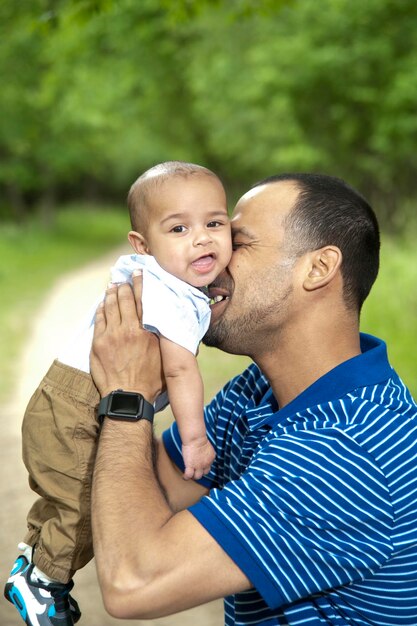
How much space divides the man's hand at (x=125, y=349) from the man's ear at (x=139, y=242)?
20 cm

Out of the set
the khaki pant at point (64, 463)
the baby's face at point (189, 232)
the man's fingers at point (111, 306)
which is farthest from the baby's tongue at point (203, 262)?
the khaki pant at point (64, 463)

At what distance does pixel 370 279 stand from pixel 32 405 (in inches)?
47.8

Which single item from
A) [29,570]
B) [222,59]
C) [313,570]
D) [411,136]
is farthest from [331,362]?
[222,59]

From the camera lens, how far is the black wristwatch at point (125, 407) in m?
2.39

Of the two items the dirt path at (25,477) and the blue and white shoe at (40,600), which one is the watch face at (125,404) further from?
the dirt path at (25,477)

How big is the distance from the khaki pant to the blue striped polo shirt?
60 centimetres

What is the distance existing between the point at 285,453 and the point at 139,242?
3.47 feet

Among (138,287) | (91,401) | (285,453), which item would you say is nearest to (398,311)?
(138,287)

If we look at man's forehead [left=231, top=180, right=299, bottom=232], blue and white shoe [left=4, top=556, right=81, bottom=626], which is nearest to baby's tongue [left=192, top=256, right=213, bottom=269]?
man's forehead [left=231, top=180, right=299, bottom=232]

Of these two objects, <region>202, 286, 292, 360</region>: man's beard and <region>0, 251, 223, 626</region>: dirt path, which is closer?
<region>202, 286, 292, 360</region>: man's beard

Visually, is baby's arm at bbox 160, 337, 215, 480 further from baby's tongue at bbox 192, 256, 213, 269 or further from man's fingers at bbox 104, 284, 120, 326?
baby's tongue at bbox 192, 256, 213, 269

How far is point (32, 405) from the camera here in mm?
2707

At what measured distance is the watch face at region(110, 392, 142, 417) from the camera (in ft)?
7.86

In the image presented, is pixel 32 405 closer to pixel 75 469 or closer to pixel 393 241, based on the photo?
pixel 75 469
